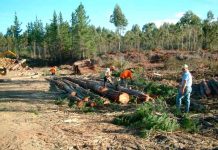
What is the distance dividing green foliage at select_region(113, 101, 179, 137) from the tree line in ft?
165

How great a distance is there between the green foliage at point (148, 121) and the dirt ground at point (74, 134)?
266mm

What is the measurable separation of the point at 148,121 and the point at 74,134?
2.08 m

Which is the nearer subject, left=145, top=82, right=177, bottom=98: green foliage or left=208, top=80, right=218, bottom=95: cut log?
left=208, top=80, right=218, bottom=95: cut log

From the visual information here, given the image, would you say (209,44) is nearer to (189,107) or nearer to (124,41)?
(124,41)

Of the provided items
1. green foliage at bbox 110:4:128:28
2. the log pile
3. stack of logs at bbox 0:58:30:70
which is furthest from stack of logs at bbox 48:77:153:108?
green foliage at bbox 110:4:128:28

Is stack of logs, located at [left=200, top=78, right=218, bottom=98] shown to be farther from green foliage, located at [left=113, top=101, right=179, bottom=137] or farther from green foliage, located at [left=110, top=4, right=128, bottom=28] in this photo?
green foliage, located at [left=110, top=4, right=128, bottom=28]

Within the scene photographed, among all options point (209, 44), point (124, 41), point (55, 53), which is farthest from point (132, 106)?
point (124, 41)

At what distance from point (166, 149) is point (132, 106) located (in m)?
6.03

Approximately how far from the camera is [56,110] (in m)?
14.7

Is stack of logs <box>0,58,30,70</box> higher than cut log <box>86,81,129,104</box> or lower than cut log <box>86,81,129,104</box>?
higher

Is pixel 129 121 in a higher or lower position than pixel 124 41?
lower

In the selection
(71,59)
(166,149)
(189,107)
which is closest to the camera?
(166,149)

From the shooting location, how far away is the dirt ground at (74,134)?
30.7 feet

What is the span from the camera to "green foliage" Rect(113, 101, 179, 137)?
10.5 m
